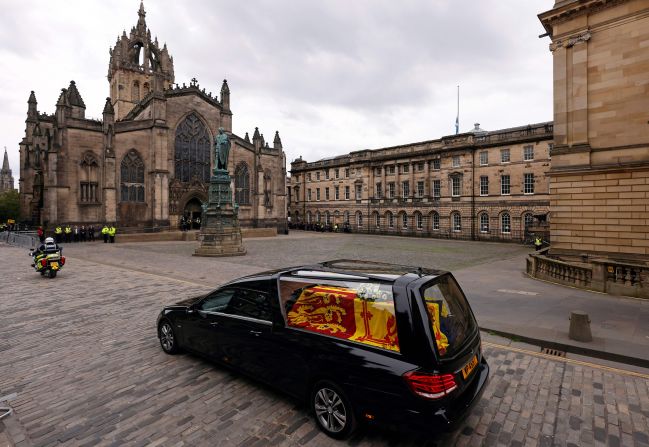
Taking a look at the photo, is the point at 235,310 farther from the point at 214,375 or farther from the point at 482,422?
the point at 482,422

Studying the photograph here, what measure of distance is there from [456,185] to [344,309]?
41120 mm

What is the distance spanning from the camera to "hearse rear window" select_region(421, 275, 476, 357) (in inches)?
132

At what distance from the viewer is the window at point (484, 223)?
38531 mm

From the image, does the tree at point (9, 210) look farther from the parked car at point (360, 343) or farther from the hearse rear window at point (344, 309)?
the hearse rear window at point (344, 309)

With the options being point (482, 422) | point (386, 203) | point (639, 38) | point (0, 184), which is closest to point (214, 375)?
point (482, 422)

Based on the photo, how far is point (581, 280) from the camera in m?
11.1

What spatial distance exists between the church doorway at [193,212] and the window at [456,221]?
3067 centimetres

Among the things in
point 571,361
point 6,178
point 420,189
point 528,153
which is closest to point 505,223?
point 528,153

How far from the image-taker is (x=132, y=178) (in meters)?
35.7

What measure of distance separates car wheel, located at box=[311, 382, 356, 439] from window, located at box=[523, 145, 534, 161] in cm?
3886

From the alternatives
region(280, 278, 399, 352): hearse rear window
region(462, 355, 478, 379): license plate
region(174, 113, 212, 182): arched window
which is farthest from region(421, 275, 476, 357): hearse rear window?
region(174, 113, 212, 182): arched window

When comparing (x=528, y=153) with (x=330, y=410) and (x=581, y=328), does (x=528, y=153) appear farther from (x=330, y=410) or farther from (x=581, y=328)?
(x=330, y=410)

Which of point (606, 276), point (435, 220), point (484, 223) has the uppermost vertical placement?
point (435, 220)

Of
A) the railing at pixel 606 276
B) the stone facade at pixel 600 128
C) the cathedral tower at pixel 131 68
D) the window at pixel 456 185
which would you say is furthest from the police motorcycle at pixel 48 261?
the cathedral tower at pixel 131 68
